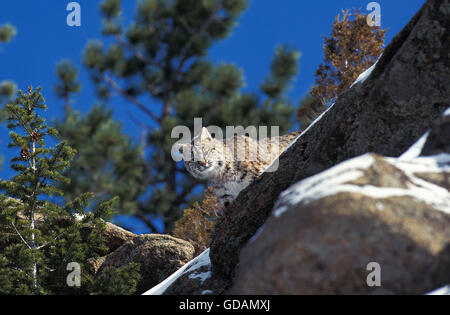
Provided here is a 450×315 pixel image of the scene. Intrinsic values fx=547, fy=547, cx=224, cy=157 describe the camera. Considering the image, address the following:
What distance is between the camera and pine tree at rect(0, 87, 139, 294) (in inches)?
278

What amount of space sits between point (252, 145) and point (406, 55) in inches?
184

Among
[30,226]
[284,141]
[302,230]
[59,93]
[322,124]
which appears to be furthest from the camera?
[59,93]

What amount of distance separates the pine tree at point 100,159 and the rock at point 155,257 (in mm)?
11785

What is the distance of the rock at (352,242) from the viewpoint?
11.8 ft

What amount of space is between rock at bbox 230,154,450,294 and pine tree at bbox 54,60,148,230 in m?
17.7

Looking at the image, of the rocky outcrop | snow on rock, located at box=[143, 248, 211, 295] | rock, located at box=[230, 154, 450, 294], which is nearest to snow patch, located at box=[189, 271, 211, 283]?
snow on rock, located at box=[143, 248, 211, 295]

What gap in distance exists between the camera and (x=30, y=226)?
24.5 ft

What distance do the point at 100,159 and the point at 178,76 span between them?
6.18 meters

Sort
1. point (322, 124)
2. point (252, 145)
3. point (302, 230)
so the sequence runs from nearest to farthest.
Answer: point (302, 230) < point (322, 124) < point (252, 145)

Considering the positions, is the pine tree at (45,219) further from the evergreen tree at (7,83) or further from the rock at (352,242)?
the evergreen tree at (7,83)

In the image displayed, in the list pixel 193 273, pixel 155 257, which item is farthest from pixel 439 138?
pixel 155 257

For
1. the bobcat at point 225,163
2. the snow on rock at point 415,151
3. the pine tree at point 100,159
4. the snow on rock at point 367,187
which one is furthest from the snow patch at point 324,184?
the pine tree at point 100,159

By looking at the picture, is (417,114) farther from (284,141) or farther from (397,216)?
(284,141)
